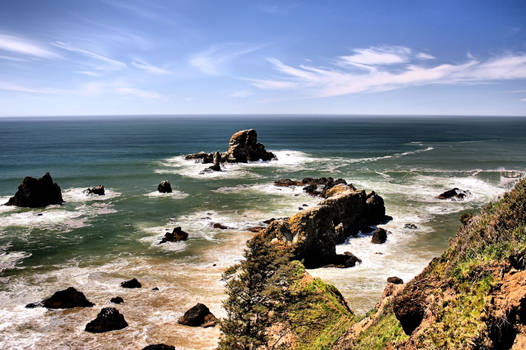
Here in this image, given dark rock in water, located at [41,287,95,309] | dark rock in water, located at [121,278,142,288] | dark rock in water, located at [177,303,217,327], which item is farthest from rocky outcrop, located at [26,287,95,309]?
dark rock in water, located at [177,303,217,327]

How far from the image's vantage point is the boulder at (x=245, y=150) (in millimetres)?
92938

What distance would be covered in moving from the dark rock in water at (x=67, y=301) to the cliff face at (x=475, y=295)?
21.1 meters

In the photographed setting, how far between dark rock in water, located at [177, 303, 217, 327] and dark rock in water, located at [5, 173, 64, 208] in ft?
138

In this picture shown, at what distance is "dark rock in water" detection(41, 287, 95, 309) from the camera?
23.1 meters

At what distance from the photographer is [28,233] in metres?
39.5

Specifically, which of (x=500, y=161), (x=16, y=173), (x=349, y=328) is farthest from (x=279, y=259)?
(x=500, y=161)

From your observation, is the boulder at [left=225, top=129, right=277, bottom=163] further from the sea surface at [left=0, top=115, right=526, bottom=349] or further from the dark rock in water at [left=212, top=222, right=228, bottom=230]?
the dark rock in water at [left=212, top=222, right=228, bottom=230]

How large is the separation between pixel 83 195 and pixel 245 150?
47.0m

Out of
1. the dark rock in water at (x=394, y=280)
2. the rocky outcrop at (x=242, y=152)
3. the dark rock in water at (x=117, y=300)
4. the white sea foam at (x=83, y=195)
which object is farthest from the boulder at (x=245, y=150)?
the dark rock in water at (x=394, y=280)

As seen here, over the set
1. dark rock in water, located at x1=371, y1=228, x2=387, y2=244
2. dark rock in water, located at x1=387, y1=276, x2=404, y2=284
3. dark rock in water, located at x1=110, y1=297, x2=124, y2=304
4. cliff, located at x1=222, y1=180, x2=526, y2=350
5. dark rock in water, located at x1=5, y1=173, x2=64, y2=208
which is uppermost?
cliff, located at x1=222, y1=180, x2=526, y2=350

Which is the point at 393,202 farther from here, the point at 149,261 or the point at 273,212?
the point at 149,261

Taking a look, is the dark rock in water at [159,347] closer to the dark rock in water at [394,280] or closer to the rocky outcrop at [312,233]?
the rocky outcrop at [312,233]

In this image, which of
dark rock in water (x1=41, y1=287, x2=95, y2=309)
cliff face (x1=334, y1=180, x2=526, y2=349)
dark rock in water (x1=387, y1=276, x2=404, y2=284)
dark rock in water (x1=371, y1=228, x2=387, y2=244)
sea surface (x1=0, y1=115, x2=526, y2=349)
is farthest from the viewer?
dark rock in water (x1=371, y1=228, x2=387, y2=244)

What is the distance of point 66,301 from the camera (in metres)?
23.2
